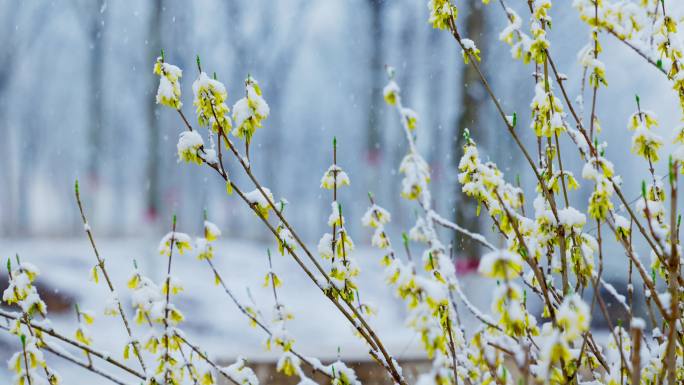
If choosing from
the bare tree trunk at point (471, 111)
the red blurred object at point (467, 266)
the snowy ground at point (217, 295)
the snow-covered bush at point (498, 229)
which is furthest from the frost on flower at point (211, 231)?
the snowy ground at point (217, 295)

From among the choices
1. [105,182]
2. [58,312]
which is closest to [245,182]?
[105,182]

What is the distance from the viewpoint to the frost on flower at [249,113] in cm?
141

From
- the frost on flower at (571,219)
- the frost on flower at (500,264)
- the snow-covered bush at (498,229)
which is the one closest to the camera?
the frost on flower at (500,264)

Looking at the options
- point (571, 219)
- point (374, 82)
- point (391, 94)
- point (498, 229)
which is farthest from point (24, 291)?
point (374, 82)

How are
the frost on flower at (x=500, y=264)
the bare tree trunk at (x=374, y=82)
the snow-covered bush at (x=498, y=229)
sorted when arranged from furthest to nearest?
the bare tree trunk at (x=374, y=82) < the snow-covered bush at (x=498, y=229) < the frost on flower at (x=500, y=264)

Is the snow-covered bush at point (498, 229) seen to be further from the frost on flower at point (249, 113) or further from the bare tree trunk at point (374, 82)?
the bare tree trunk at point (374, 82)

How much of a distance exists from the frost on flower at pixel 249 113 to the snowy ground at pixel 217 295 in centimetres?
285

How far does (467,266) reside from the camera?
3771 millimetres

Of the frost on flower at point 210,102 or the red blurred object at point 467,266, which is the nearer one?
the frost on flower at point 210,102

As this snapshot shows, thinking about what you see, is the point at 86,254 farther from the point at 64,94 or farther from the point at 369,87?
the point at 369,87

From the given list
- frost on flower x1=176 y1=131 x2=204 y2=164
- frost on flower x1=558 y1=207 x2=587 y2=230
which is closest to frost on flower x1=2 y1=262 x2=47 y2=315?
frost on flower x1=176 y1=131 x2=204 y2=164

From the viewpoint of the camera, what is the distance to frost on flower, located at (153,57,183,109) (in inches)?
57.8

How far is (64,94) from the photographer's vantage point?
46.4 feet

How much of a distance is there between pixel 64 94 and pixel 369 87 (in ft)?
25.3
